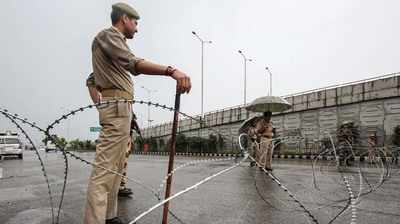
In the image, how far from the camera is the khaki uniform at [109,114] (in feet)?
9.75

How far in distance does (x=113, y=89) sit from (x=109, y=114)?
25cm

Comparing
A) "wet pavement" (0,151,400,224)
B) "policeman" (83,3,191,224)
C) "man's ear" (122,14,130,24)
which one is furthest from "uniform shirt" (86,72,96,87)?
"wet pavement" (0,151,400,224)

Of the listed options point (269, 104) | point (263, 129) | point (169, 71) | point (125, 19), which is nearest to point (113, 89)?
point (125, 19)

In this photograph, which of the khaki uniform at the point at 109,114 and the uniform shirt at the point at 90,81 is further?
the uniform shirt at the point at 90,81

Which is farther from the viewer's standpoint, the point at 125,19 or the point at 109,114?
the point at 125,19

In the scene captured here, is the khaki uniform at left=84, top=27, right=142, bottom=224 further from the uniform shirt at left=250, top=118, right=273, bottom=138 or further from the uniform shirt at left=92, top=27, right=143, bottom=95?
the uniform shirt at left=250, top=118, right=273, bottom=138

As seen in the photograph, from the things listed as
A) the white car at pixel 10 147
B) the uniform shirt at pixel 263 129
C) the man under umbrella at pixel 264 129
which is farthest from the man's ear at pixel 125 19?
the white car at pixel 10 147

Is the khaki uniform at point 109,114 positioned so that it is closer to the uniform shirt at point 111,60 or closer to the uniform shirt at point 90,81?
the uniform shirt at point 111,60

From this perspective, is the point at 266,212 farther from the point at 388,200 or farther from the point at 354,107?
the point at 354,107

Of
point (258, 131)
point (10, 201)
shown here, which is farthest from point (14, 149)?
point (10, 201)

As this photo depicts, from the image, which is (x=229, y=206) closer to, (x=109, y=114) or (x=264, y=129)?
(x=109, y=114)

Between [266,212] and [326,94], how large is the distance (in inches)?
965

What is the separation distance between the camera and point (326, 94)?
90.0 ft

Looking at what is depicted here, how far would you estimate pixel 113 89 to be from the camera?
10.7 feet
